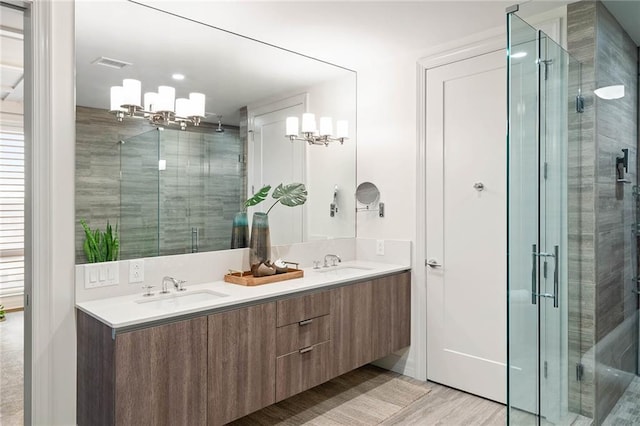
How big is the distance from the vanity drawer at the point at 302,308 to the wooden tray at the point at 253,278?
262mm

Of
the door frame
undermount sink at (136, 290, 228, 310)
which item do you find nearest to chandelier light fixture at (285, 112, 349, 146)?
the door frame

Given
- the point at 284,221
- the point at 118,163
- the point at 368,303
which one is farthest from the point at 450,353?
the point at 118,163

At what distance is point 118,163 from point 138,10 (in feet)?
2.81

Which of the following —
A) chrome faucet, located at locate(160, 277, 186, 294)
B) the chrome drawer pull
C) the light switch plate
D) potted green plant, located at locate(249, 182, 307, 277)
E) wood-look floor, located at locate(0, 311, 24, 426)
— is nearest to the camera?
the light switch plate

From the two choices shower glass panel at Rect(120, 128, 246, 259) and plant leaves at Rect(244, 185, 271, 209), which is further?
plant leaves at Rect(244, 185, 271, 209)

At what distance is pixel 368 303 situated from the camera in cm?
297

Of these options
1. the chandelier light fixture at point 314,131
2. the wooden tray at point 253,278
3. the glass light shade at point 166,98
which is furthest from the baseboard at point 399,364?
the glass light shade at point 166,98

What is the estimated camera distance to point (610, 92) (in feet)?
6.55

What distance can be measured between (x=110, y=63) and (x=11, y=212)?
2.77m

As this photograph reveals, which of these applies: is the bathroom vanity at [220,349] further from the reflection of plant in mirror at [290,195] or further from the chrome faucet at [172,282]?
the reflection of plant in mirror at [290,195]

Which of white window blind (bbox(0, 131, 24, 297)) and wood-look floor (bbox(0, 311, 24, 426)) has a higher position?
white window blind (bbox(0, 131, 24, 297))

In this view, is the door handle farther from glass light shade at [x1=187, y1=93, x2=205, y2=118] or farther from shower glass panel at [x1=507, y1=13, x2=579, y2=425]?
glass light shade at [x1=187, y1=93, x2=205, y2=118]

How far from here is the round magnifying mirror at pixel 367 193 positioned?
3.54m

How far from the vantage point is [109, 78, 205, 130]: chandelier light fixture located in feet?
7.52
